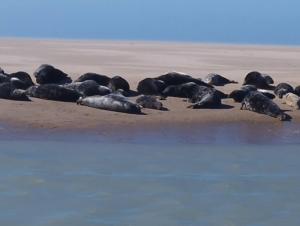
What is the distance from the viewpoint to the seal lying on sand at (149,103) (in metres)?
14.3

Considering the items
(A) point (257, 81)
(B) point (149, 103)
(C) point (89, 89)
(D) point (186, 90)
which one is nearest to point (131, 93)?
(D) point (186, 90)

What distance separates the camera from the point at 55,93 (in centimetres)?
1459

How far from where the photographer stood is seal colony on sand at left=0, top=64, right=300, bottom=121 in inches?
550

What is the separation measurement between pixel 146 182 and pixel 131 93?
24.3 feet

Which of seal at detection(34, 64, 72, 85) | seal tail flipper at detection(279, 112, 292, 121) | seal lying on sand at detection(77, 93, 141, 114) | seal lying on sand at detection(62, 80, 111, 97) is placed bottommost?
seal tail flipper at detection(279, 112, 292, 121)

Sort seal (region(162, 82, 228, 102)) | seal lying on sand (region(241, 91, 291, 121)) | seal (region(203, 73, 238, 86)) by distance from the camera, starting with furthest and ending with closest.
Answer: seal (region(203, 73, 238, 86)) < seal (region(162, 82, 228, 102)) < seal lying on sand (region(241, 91, 291, 121))

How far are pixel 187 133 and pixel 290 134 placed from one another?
1.57m

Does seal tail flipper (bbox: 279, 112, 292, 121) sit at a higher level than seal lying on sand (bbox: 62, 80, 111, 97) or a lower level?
lower

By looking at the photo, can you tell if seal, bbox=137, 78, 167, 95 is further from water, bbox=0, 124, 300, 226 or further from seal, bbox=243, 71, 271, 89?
water, bbox=0, 124, 300, 226

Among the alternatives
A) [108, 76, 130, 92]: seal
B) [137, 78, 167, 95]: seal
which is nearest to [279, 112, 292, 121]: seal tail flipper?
[137, 78, 167, 95]: seal

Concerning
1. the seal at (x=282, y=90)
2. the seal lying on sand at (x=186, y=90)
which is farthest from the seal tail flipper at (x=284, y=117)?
the seal at (x=282, y=90)

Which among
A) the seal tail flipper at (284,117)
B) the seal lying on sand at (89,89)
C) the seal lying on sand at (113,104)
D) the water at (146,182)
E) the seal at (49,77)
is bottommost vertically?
the water at (146,182)

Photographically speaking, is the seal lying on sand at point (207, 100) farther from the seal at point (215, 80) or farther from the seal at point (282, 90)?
the seal at point (215, 80)

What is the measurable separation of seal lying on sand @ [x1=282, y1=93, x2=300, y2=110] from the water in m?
3.53
